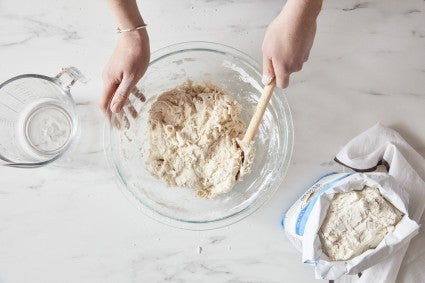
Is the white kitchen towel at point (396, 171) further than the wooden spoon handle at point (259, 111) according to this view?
Yes

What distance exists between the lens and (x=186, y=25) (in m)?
1.24

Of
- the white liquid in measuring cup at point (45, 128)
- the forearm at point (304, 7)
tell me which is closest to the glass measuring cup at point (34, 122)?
the white liquid in measuring cup at point (45, 128)

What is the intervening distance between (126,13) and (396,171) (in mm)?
744

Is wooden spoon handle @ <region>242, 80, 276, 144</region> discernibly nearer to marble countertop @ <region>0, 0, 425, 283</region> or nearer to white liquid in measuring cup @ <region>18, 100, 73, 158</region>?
marble countertop @ <region>0, 0, 425, 283</region>

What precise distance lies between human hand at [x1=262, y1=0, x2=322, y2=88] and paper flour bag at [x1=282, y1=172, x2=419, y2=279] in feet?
0.95

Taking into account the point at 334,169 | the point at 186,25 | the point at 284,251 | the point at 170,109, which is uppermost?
the point at 186,25

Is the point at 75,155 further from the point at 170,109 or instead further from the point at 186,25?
the point at 186,25

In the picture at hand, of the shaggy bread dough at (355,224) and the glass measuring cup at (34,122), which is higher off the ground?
the glass measuring cup at (34,122)

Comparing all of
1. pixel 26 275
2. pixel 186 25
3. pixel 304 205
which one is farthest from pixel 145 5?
pixel 26 275

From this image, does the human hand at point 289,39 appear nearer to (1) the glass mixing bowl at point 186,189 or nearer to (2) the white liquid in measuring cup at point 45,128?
(1) the glass mixing bowl at point 186,189

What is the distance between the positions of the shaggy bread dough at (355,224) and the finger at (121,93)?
53 centimetres

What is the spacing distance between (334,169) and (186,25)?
20.8 inches

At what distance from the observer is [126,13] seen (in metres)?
1.06

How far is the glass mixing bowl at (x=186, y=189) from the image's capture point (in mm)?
1202
